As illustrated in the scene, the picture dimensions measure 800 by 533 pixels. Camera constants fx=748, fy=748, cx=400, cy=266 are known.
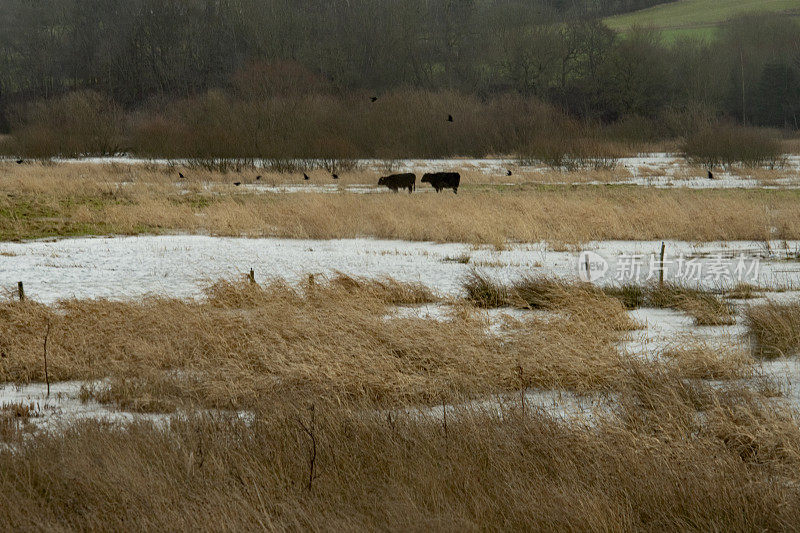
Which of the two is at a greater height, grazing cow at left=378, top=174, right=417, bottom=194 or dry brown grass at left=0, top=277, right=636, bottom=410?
dry brown grass at left=0, top=277, right=636, bottom=410

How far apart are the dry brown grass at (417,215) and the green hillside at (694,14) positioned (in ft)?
193

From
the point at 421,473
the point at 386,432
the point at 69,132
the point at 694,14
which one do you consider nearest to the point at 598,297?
the point at 386,432

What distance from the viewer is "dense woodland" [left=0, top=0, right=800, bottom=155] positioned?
46.6 meters

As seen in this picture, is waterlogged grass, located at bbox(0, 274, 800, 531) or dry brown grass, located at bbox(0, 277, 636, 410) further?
dry brown grass, located at bbox(0, 277, 636, 410)

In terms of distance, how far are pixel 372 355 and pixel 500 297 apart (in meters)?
3.61

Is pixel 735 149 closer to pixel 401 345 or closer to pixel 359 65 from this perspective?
pixel 401 345

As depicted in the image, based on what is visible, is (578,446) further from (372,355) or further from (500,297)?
(500,297)

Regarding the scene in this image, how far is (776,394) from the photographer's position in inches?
235

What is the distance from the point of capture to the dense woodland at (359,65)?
46625 millimetres

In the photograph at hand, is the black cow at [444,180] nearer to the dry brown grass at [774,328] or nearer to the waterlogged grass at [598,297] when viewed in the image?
the waterlogged grass at [598,297]

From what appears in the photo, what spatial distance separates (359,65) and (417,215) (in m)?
43.8

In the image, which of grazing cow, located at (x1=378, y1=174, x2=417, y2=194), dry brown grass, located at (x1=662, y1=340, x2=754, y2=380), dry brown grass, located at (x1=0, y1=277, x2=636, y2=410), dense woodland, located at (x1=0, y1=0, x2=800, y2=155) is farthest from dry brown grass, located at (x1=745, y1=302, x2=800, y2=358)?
dense woodland, located at (x1=0, y1=0, x2=800, y2=155)

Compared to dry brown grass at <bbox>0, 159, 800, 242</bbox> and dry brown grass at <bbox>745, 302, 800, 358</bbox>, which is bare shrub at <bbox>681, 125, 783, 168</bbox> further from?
dry brown grass at <bbox>745, 302, 800, 358</bbox>

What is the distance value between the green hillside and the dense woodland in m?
9.02
